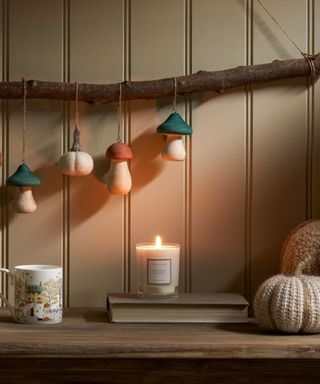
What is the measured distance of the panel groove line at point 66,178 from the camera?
4.58 ft

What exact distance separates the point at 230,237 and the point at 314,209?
0.17 m

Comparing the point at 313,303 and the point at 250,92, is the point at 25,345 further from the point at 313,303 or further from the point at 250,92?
the point at 250,92

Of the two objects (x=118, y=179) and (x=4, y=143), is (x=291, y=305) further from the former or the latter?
(x=4, y=143)

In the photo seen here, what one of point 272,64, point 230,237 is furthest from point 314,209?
point 272,64

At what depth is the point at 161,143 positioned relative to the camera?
55.4 inches

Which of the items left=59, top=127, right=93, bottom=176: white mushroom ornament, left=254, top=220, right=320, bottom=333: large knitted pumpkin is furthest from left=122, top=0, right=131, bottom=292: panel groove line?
left=254, top=220, right=320, bottom=333: large knitted pumpkin

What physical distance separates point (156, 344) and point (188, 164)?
1.44 feet

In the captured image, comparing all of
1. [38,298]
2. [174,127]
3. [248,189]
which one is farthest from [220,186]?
[38,298]

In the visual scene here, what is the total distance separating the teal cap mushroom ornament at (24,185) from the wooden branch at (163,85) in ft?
0.46

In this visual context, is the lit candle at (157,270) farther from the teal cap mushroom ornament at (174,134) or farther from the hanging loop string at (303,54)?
the hanging loop string at (303,54)

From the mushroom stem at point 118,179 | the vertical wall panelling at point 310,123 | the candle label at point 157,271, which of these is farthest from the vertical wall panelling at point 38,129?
the vertical wall panelling at point 310,123

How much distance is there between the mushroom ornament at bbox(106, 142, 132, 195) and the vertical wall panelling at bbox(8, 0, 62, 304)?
0.12 meters

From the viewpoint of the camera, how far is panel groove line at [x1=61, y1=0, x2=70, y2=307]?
1.40 meters

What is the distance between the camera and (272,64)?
1.38 meters
